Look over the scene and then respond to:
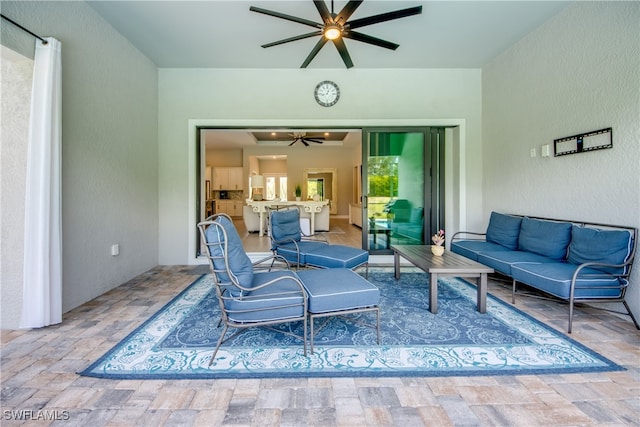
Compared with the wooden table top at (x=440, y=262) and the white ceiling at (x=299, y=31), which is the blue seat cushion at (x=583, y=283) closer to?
the wooden table top at (x=440, y=262)

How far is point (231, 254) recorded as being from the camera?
2000 mm

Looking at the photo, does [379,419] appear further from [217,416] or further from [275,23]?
[275,23]

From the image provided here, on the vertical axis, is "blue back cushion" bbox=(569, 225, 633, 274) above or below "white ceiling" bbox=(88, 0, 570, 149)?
below

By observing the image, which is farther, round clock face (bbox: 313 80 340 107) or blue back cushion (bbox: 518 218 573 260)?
round clock face (bbox: 313 80 340 107)

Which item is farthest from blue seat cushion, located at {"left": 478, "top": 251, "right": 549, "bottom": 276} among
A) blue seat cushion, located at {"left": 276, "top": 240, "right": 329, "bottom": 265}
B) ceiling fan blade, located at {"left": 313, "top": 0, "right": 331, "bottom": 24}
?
ceiling fan blade, located at {"left": 313, "top": 0, "right": 331, "bottom": 24}

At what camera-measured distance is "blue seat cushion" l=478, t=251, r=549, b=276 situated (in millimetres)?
2980

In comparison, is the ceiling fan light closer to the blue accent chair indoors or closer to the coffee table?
the blue accent chair indoors

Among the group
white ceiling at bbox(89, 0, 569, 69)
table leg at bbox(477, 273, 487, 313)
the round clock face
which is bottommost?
table leg at bbox(477, 273, 487, 313)

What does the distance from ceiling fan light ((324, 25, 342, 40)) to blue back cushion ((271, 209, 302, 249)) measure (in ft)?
7.08

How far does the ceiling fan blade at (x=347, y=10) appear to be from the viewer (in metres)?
2.40

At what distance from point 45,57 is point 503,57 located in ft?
18.0

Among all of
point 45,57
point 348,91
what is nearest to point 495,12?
point 348,91

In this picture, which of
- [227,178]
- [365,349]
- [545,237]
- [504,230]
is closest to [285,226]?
[365,349]

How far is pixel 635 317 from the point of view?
8.14ft
